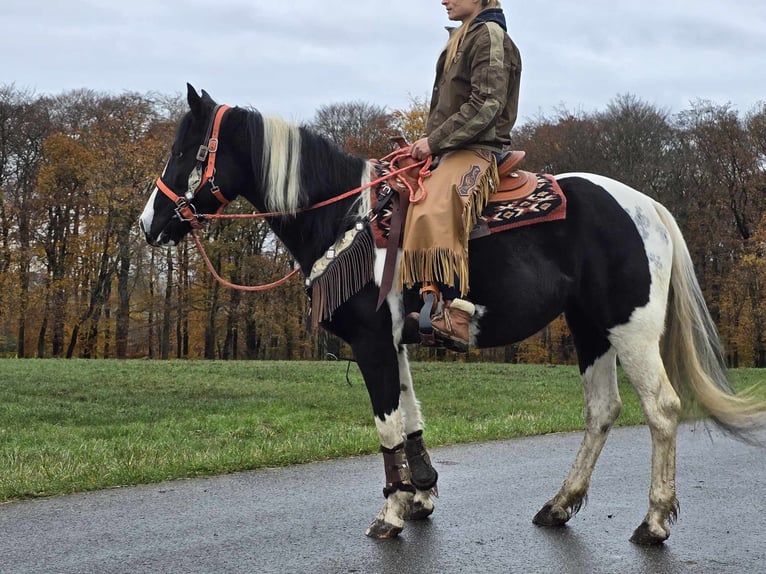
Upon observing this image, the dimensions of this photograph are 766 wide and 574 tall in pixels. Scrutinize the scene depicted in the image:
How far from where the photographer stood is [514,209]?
18.4ft

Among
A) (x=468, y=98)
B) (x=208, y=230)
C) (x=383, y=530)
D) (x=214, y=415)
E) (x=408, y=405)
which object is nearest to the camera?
(x=383, y=530)

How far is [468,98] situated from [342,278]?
147 cm

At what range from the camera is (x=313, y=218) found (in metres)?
5.74

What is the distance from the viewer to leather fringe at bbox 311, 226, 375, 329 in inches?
213

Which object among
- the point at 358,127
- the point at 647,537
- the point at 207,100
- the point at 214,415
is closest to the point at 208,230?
the point at 358,127

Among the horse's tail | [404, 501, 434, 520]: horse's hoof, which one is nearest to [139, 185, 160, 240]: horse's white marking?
[404, 501, 434, 520]: horse's hoof

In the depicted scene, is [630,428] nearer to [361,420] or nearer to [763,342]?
[361,420]

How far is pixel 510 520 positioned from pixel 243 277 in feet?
108

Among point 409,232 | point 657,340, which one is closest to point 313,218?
point 409,232

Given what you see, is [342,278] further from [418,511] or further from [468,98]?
[418,511]

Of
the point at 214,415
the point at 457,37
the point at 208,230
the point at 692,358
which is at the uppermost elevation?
the point at 208,230

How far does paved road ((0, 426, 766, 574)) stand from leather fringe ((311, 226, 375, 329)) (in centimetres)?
141

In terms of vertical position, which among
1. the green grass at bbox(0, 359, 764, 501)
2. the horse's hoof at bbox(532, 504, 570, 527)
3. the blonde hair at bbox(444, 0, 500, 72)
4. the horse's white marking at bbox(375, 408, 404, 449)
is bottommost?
the green grass at bbox(0, 359, 764, 501)

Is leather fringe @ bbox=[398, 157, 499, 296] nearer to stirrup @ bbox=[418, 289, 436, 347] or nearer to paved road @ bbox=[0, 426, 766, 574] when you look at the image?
stirrup @ bbox=[418, 289, 436, 347]
